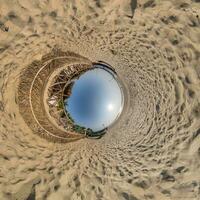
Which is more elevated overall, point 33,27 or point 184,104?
point 33,27

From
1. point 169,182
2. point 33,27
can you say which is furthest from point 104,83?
point 169,182

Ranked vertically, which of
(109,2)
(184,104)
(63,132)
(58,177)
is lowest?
(58,177)

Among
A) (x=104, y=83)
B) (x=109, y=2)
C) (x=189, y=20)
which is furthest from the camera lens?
(x=104, y=83)

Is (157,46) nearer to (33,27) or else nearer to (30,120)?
(33,27)

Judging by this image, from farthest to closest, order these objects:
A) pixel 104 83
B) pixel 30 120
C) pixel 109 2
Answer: pixel 30 120, pixel 104 83, pixel 109 2

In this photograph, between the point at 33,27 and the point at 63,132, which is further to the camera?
the point at 63,132

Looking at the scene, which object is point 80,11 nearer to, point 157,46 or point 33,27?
point 33,27

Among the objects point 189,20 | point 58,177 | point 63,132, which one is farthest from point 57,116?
point 189,20
